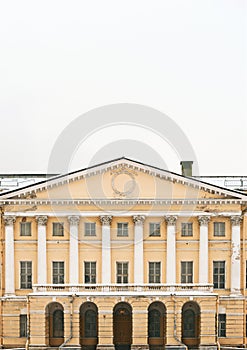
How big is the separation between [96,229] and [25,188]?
5308mm

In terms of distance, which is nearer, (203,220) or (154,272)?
(203,220)

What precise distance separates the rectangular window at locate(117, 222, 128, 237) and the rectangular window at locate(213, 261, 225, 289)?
243 inches

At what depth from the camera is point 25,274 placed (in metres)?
33.1

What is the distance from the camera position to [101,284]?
103 feet

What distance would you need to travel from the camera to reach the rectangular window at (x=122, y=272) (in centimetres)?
3291

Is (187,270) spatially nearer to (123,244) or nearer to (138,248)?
(138,248)

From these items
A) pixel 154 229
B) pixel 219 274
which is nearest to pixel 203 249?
pixel 219 274

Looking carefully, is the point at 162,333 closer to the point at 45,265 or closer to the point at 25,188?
the point at 45,265

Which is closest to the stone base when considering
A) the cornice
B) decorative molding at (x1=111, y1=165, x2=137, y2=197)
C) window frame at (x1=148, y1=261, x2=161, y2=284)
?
window frame at (x1=148, y1=261, x2=161, y2=284)

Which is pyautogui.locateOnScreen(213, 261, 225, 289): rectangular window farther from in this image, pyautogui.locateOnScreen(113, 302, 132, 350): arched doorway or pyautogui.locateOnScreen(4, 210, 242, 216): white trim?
pyautogui.locateOnScreen(113, 302, 132, 350): arched doorway

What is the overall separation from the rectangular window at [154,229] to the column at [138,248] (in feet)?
2.29

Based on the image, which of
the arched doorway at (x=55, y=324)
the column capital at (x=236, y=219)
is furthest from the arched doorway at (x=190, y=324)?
the arched doorway at (x=55, y=324)

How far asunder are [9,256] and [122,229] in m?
7.54

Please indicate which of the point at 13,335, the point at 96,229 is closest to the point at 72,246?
the point at 96,229
